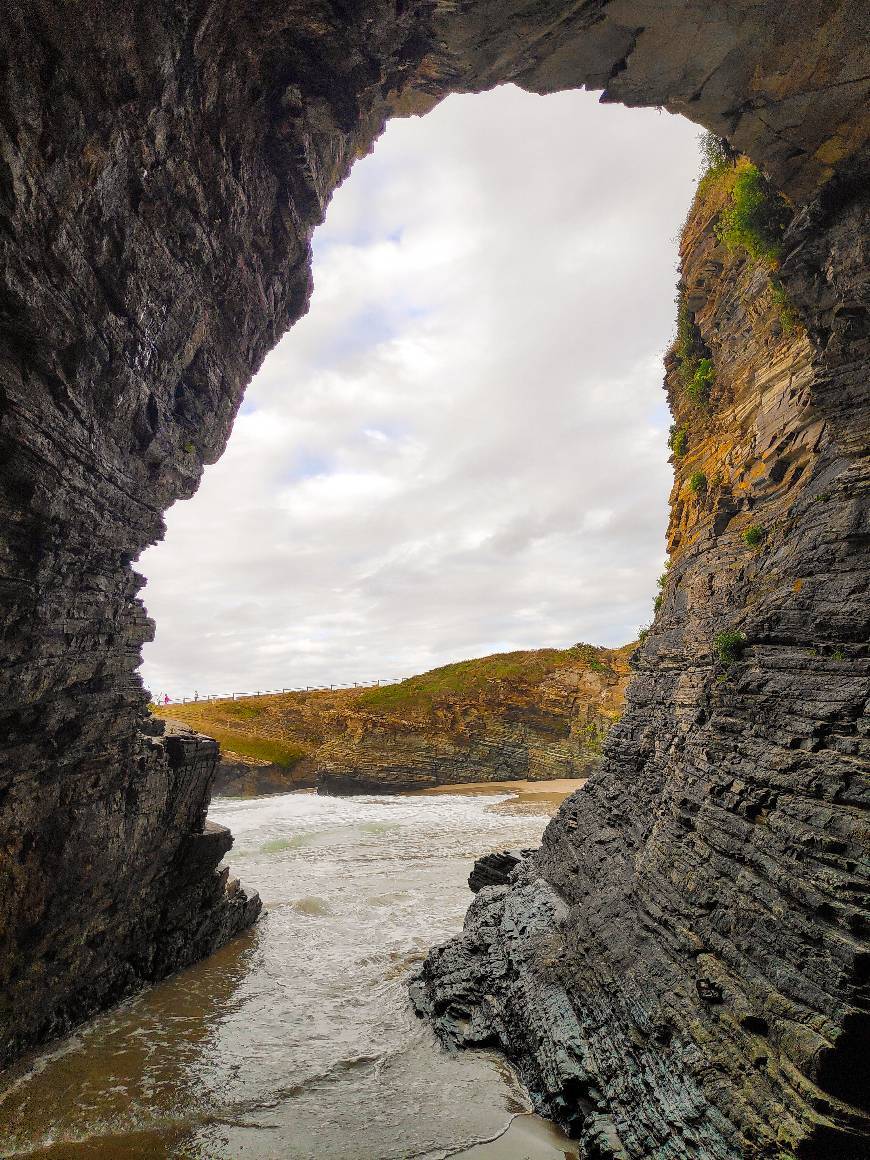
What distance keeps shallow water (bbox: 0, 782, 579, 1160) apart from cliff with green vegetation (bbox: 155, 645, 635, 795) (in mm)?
35577

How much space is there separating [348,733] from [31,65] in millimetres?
54634

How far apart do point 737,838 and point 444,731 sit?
4897 cm

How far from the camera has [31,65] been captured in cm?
681

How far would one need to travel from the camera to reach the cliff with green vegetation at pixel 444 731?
52.4 m

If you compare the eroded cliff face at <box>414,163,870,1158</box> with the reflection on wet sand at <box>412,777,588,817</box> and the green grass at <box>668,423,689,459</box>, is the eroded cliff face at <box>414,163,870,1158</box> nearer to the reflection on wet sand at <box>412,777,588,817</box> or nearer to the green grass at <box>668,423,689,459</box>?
the green grass at <box>668,423,689,459</box>

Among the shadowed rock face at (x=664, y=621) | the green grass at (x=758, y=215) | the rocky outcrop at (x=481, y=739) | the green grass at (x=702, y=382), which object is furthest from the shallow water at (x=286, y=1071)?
the rocky outcrop at (x=481, y=739)

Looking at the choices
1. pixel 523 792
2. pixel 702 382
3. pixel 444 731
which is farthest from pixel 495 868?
pixel 444 731

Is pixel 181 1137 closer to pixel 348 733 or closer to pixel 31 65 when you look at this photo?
pixel 31 65

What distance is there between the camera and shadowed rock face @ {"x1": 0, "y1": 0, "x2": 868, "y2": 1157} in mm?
6379

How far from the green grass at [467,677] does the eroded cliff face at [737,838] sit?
145 feet

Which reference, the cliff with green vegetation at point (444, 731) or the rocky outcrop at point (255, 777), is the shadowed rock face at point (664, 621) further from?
the rocky outcrop at point (255, 777)

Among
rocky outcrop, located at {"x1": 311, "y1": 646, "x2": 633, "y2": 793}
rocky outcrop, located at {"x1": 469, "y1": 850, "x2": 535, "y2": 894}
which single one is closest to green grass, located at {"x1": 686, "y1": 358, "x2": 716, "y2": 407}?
rocky outcrop, located at {"x1": 469, "y1": 850, "x2": 535, "y2": 894}

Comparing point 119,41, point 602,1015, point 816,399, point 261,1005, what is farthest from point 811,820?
point 119,41

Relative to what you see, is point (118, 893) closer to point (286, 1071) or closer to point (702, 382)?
point (286, 1071)
